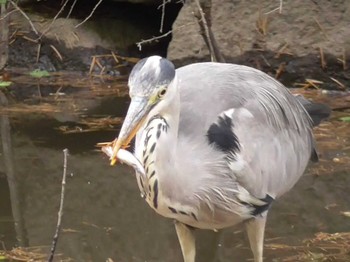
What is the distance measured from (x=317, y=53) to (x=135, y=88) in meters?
4.40

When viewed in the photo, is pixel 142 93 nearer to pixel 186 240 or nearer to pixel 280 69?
pixel 186 240

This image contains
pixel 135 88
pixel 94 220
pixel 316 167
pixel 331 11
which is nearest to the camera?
pixel 135 88

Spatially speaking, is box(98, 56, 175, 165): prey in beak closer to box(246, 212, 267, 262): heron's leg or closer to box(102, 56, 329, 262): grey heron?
box(102, 56, 329, 262): grey heron

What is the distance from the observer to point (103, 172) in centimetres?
518

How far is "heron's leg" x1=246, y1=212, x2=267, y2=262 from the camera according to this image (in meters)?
3.71

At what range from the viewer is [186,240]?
12.4ft

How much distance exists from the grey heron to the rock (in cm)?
301

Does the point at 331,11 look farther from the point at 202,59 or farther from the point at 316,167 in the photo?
the point at 316,167

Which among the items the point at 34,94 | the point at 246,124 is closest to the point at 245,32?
the point at 34,94

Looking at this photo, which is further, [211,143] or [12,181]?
[12,181]

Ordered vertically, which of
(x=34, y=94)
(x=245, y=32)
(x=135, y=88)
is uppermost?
(x=135, y=88)

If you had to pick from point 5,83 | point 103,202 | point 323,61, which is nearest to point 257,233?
point 103,202

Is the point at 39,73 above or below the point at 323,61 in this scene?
below

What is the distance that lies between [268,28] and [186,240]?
3.67m
